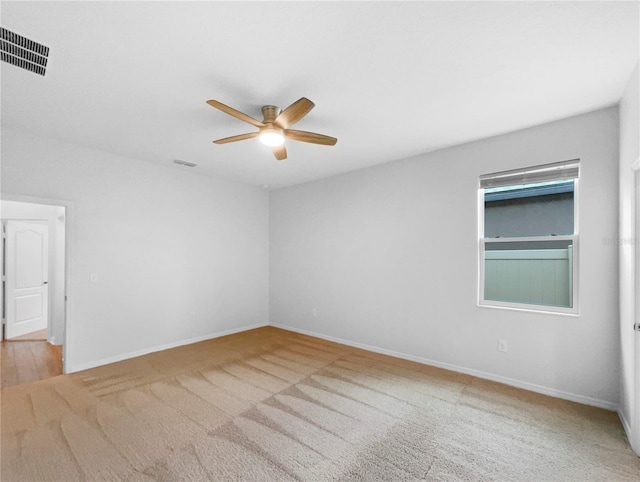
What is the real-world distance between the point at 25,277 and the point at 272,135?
563 centimetres

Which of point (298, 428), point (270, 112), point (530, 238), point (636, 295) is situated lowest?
point (298, 428)

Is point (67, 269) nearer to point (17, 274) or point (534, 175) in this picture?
point (17, 274)

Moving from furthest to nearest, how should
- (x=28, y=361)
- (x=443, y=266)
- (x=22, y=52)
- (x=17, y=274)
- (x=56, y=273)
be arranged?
(x=17, y=274) → (x=56, y=273) → (x=28, y=361) → (x=443, y=266) → (x=22, y=52)

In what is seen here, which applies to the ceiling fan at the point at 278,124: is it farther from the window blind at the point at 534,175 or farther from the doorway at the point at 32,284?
the doorway at the point at 32,284

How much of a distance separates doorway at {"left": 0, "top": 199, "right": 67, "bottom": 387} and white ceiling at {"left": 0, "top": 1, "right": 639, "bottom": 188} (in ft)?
7.65

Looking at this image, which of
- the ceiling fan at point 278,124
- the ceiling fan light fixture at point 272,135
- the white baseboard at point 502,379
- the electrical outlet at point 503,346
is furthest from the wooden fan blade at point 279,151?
the electrical outlet at point 503,346

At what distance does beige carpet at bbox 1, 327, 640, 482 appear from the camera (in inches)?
75.9

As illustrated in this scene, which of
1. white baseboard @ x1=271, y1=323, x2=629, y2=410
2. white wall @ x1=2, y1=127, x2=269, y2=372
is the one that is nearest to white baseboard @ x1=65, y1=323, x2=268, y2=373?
white wall @ x1=2, y1=127, x2=269, y2=372

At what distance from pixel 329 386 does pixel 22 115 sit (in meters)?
4.05

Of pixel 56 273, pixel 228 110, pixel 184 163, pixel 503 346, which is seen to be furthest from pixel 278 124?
pixel 56 273

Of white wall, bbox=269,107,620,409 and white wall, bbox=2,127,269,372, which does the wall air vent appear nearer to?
white wall, bbox=2,127,269,372

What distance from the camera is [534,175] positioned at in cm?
314

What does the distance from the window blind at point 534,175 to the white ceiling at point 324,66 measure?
462 mm

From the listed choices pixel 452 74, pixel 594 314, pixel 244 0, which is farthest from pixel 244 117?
pixel 594 314
